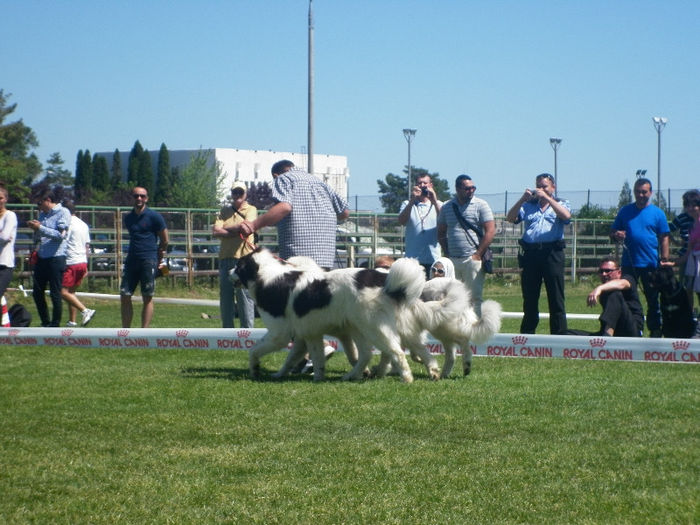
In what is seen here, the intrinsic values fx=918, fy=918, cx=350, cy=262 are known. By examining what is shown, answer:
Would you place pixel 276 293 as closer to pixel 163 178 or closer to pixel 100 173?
pixel 163 178

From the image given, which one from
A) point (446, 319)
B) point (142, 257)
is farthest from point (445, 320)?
point (142, 257)

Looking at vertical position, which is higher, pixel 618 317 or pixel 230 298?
pixel 230 298

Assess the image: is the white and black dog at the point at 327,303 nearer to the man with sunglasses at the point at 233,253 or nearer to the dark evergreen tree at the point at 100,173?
the man with sunglasses at the point at 233,253

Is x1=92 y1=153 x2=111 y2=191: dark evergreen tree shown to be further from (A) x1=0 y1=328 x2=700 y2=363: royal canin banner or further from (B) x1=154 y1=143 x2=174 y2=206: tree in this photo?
(A) x1=0 y1=328 x2=700 y2=363: royal canin banner

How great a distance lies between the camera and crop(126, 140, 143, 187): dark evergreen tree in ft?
257

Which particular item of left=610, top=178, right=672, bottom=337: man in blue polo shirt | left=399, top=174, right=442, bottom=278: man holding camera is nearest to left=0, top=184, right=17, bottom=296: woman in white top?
left=399, top=174, right=442, bottom=278: man holding camera

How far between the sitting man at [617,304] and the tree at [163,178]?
192ft

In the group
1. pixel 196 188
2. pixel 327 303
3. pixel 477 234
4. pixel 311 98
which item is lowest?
pixel 327 303

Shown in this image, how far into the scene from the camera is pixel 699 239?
1072 centimetres

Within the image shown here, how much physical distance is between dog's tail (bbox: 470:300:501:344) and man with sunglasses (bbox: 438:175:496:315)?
2.28 metres

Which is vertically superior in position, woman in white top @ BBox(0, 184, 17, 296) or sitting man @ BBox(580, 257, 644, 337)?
woman in white top @ BBox(0, 184, 17, 296)

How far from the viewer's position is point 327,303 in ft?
26.5

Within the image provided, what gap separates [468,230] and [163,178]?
6865 cm

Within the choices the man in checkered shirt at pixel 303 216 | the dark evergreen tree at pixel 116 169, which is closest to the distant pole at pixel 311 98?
the man in checkered shirt at pixel 303 216
